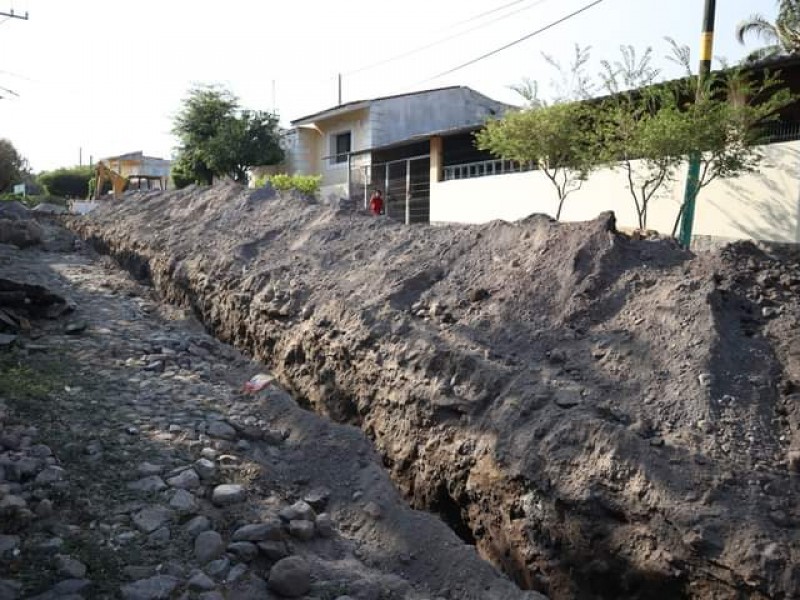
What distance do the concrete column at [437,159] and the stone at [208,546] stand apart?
1268 centimetres

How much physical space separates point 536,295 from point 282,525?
6.45ft

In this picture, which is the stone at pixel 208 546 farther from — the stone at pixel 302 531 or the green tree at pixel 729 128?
the green tree at pixel 729 128

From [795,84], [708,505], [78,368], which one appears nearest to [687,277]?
[708,505]

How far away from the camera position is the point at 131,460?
3.81 metres

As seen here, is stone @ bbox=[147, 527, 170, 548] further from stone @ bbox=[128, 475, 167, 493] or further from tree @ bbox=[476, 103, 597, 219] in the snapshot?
tree @ bbox=[476, 103, 597, 219]

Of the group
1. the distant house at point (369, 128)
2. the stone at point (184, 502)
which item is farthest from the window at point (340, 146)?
the stone at point (184, 502)

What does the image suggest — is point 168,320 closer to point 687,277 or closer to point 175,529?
point 175,529

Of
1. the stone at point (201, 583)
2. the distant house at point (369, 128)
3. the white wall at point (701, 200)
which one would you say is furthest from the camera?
the distant house at point (369, 128)

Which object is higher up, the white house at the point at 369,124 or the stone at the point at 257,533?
the white house at the point at 369,124

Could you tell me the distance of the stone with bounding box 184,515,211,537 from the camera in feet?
10.4

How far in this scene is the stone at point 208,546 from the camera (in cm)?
300

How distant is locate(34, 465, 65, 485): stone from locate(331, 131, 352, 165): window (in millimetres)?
18340

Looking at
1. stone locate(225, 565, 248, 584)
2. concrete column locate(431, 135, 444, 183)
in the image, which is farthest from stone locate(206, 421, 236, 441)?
concrete column locate(431, 135, 444, 183)

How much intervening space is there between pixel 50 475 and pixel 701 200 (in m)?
8.97
